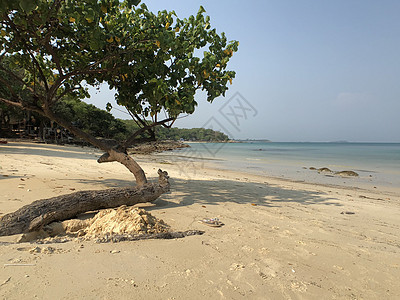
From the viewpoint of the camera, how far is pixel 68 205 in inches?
159

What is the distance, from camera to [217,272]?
2656 millimetres

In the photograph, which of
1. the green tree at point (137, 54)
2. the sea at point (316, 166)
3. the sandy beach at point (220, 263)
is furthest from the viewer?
the sea at point (316, 166)

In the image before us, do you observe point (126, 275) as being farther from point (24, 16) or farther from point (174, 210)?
point (24, 16)

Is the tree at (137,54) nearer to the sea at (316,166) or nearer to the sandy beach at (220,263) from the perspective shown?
A: the sandy beach at (220,263)

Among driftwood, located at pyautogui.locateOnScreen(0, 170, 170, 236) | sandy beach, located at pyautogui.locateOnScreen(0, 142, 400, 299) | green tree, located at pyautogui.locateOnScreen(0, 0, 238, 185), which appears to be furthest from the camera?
green tree, located at pyautogui.locateOnScreen(0, 0, 238, 185)

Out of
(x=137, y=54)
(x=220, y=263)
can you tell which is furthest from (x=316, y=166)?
(x=220, y=263)

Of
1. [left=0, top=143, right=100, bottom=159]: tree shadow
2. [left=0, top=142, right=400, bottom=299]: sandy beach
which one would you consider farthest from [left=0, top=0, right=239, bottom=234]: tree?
[left=0, top=143, right=100, bottom=159]: tree shadow

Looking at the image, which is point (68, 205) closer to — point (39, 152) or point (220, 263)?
point (220, 263)

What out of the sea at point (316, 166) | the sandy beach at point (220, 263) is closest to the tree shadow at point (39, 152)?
the sea at point (316, 166)

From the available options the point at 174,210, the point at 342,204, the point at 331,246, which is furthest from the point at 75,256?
the point at 342,204

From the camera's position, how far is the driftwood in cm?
334

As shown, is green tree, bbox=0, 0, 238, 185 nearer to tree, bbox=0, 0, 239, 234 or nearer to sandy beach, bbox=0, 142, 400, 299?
tree, bbox=0, 0, 239, 234

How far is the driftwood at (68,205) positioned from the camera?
3.34 m

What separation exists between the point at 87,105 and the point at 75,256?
48.2 metres
